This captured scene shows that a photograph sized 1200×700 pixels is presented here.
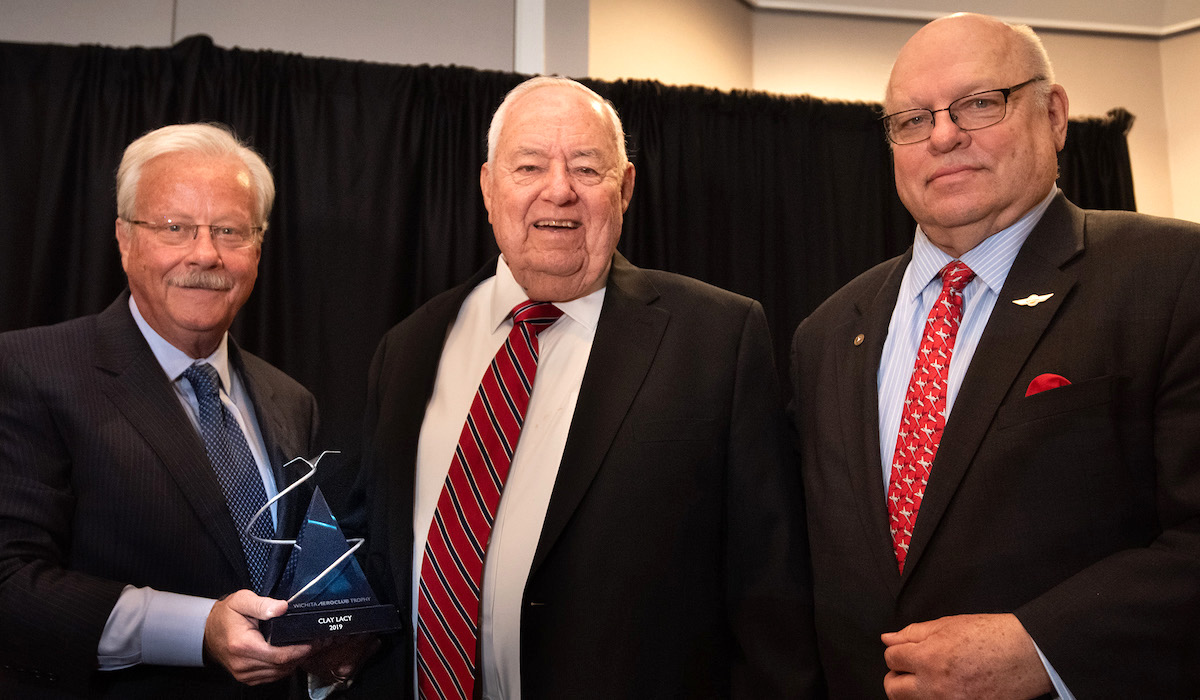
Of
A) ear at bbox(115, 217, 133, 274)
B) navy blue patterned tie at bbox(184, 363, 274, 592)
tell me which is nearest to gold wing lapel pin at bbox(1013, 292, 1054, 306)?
navy blue patterned tie at bbox(184, 363, 274, 592)

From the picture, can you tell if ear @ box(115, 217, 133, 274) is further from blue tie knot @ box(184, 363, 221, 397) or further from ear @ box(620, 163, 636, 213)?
ear @ box(620, 163, 636, 213)

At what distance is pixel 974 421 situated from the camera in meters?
1.62

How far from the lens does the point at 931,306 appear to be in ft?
6.10

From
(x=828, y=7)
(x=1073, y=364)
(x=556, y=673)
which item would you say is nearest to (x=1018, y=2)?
(x=828, y=7)

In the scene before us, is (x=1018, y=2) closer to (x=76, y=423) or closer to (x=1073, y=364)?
(x=1073, y=364)

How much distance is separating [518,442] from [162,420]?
784 mm

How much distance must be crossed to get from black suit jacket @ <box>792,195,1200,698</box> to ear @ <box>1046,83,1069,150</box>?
0.22 meters

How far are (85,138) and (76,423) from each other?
217 centimetres

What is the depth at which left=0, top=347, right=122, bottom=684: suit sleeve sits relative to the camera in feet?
5.70

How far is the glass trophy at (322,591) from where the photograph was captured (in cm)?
153

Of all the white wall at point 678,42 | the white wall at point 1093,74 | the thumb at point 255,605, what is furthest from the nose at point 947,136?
the white wall at point 1093,74

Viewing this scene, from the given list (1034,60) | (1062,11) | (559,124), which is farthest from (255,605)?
(1062,11)

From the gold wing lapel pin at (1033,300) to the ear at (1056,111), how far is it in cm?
41

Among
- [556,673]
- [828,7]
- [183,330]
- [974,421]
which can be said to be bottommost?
[556,673]
